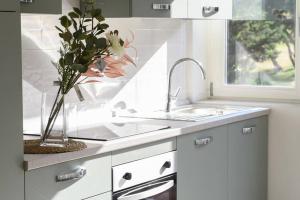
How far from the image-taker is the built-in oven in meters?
2.94

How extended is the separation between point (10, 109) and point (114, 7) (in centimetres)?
118

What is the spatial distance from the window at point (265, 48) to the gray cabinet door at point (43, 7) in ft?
7.01

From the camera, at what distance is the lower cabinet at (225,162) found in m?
3.48

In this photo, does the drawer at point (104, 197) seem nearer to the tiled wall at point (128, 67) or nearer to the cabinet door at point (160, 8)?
the tiled wall at point (128, 67)

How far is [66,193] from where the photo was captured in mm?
2611

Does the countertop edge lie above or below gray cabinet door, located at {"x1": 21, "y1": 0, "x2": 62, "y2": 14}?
below

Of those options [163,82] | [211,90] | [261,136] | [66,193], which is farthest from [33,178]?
[211,90]

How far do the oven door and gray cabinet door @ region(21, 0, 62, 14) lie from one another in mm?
872

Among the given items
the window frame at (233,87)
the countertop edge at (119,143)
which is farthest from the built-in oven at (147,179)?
the window frame at (233,87)

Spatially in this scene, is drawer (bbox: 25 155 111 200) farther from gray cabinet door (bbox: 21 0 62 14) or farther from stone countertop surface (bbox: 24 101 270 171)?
gray cabinet door (bbox: 21 0 62 14)

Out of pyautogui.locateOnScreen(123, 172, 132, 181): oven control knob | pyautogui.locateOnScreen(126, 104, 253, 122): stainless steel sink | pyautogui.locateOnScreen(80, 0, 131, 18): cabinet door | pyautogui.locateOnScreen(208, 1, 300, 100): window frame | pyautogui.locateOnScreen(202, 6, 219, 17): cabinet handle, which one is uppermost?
pyautogui.locateOnScreen(202, 6, 219, 17): cabinet handle

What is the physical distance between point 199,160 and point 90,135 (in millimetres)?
786

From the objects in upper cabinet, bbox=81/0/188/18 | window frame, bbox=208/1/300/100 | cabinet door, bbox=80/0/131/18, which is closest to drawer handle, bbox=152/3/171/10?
upper cabinet, bbox=81/0/188/18

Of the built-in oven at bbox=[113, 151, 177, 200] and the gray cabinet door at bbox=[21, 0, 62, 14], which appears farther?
the built-in oven at bbox=[113, 151, 177, 200]
